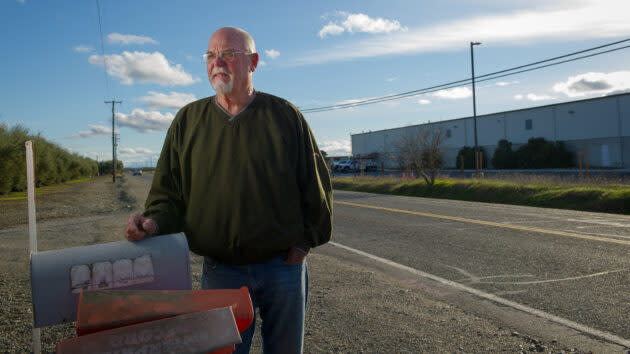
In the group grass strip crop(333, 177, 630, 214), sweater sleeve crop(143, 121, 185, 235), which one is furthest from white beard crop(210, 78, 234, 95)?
grass strip crop(333, 177, 630, 214)

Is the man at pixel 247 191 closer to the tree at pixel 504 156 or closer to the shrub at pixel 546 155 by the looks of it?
the shrub at pixel 546 155

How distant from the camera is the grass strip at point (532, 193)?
14.1 metres

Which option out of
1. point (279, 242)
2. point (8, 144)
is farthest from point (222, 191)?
point (8, 144)

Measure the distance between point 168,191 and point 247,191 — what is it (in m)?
0.43

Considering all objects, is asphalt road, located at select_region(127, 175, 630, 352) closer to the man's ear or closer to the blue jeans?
the blue jeans

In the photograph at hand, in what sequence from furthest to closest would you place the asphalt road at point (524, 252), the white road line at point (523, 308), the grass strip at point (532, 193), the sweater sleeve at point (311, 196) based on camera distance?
1. the grass strip at point (532, 193)
2. the asphalt road at point (524, 252)
3. the white road line at point (523, 308)
4. the sweater sleeve at point (311, 196)

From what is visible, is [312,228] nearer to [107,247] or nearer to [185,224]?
[185,224]

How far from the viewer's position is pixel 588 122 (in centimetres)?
4269

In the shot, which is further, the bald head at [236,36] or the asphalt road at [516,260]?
the asphalt road at [516,260]

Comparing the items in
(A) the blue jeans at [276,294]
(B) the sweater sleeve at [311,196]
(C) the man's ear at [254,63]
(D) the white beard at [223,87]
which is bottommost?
(A) the blue jeans at [276,294]

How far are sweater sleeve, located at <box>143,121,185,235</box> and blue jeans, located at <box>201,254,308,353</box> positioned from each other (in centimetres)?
30

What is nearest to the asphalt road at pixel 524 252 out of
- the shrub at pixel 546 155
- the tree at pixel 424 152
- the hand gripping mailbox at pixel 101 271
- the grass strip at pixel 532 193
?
the grass strip at pixel 532 193

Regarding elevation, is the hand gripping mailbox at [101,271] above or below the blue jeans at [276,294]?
above

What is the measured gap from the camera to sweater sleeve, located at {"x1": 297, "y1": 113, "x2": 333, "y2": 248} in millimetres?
2045
